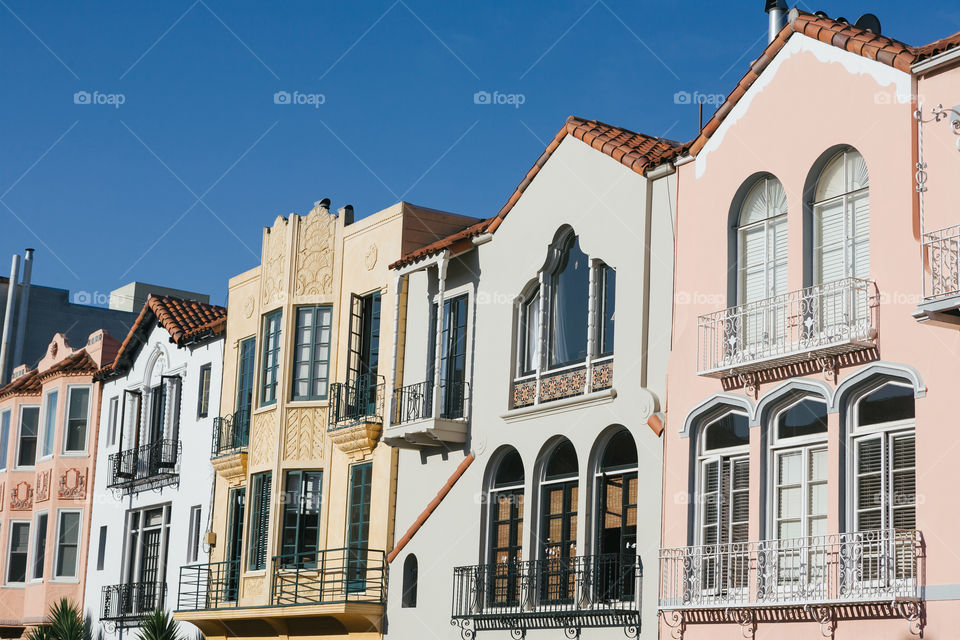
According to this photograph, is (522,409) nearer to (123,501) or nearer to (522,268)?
(522,268)

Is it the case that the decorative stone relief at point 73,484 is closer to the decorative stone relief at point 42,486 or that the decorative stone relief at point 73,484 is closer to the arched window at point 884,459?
the decorative stone relief at point 42,486

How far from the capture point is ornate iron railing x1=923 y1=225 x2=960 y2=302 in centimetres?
1567

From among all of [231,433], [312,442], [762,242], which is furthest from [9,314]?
[762,242]

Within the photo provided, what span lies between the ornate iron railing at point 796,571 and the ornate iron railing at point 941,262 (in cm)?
275

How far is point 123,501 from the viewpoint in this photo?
36000mm

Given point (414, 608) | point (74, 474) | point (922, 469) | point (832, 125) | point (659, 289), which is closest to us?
point (922, 469)

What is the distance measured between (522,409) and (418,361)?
143 inches

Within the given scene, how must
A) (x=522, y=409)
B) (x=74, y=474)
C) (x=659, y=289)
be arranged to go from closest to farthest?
(x=659, y=289)
(x=522, y=409)
(x=74, y=474)

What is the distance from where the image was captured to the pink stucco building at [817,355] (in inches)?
631

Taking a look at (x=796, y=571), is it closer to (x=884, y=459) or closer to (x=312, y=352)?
(x=884, y=459)

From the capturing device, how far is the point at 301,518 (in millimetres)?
27969

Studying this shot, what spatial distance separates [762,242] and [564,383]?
4.54 metres

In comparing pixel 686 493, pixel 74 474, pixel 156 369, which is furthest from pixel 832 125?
pixel 74 474

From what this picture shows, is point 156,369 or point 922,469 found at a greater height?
point 156,369
